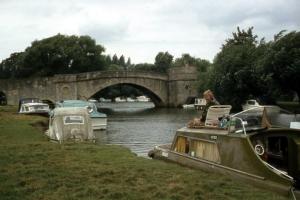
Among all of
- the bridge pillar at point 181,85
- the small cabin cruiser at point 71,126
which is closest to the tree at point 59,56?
the bridge pillar at point 181,85

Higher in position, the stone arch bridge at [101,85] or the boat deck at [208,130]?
the stone arch bridge at [101,85]

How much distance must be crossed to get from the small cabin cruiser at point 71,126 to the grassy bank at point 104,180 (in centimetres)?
683

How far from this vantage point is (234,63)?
48.8 metres

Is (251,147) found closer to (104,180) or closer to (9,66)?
(104,180)

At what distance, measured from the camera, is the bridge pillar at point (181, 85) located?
75.6 metres

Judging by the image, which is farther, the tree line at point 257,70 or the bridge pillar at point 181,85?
the bridge pillar at point 181,85

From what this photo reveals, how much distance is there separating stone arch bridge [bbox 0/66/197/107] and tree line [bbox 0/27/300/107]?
9689 millimetres

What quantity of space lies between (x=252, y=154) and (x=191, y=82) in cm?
6671

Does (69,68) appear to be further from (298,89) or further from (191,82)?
(298,89)

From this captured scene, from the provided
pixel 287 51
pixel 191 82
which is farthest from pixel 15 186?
pixel 191 82

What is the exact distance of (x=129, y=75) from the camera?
71.6 meters

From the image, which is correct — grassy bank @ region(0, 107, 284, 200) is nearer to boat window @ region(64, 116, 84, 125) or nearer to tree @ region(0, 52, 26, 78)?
boat window @ region(64, 116, 84, 125)

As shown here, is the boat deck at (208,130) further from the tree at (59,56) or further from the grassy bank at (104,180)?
the tree at (59,56)

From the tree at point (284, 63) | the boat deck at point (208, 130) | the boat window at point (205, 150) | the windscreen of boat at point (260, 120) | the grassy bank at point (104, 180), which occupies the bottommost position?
the grassy bank at point (104, 180)
